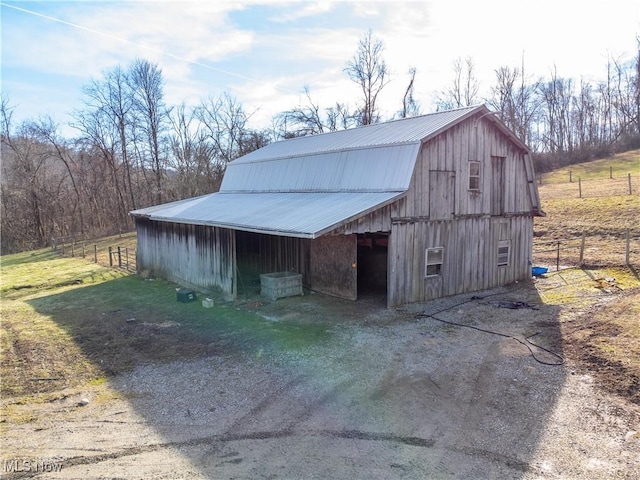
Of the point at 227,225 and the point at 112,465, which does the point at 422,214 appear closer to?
the point at 227,225

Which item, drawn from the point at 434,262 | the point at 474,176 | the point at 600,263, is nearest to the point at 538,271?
the point at 600,263

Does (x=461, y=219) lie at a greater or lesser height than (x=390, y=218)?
lesser

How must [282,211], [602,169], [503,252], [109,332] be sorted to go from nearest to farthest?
[109,332], [282,211], [503,252], [602,169]

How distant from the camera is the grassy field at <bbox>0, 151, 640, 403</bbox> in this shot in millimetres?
8359

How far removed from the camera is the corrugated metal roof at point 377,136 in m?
13.4

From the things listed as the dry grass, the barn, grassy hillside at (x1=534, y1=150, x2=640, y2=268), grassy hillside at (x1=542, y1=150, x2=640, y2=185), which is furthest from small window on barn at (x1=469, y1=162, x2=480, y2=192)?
grassy hillside at (x1=542, y1=150, x2=640, y2=185)

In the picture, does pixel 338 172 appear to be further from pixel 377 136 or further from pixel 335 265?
pixel 335 265

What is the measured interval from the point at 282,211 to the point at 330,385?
7219 millimetres

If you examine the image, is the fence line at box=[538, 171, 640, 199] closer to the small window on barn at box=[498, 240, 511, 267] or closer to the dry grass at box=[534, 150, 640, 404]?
the dry grass at box=[534, 150, 640, 404]

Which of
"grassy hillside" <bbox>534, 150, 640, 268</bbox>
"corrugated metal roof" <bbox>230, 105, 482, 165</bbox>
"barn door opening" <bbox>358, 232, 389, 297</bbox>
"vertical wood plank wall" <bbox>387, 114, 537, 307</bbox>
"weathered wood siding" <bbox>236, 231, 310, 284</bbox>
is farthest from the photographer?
"grassy hillside" <bbox>534, 150, 640, 268</bbox>

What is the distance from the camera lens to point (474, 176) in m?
14.2

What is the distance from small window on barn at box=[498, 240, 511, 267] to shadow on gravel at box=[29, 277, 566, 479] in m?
2.33

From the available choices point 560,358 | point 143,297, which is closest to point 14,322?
point 143,297

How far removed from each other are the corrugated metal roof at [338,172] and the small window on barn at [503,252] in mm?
4936
